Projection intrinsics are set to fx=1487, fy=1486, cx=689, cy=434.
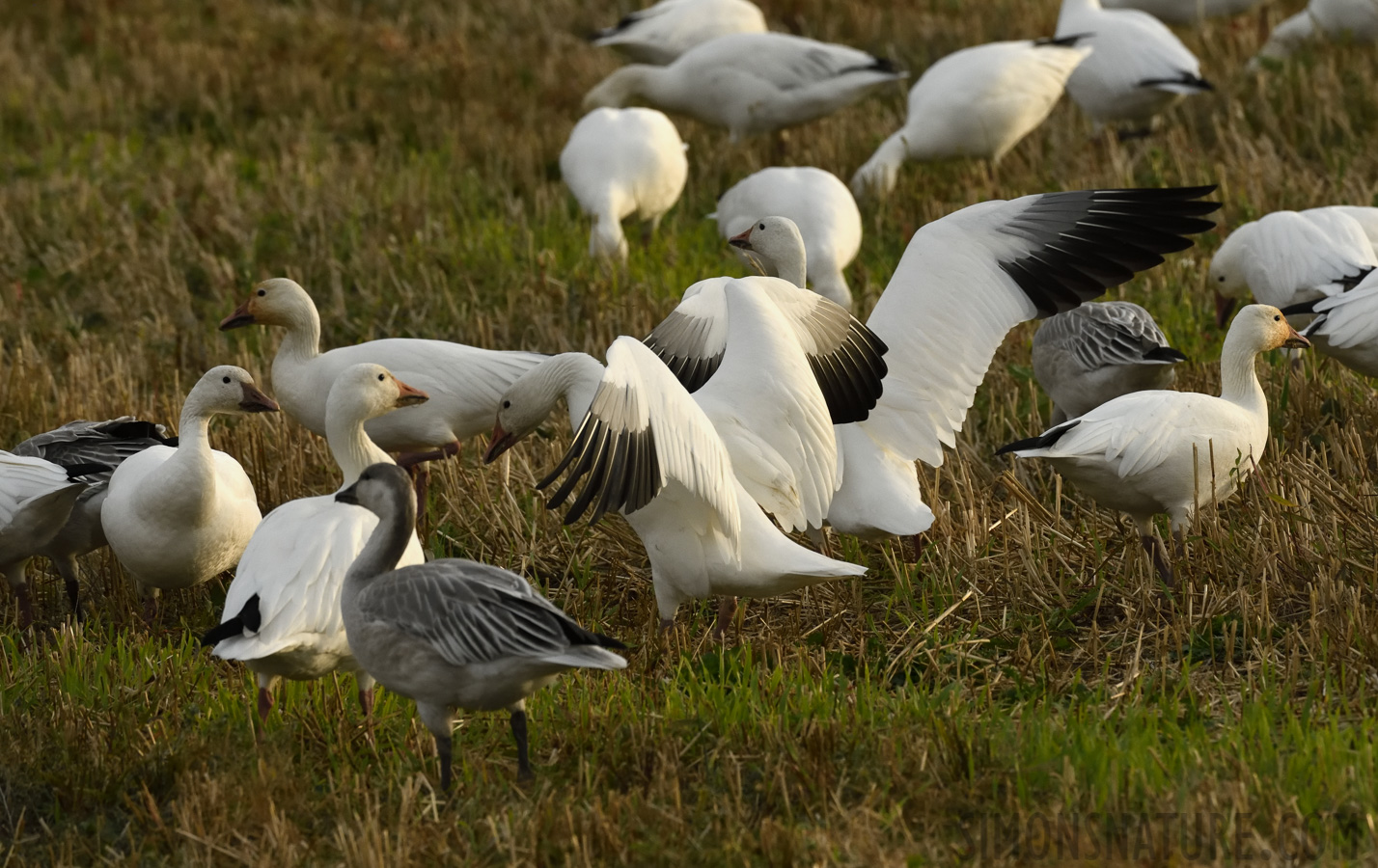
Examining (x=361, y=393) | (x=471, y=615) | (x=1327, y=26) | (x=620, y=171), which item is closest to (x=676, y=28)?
(x=620, y=171)

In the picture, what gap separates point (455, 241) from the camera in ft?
26.5

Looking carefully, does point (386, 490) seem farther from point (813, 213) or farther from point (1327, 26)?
point (1327, 26)

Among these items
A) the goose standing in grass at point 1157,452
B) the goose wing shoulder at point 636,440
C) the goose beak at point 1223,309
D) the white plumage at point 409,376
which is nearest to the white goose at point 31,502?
the white plumage at point 409,376

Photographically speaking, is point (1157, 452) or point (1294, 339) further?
point (1294, 339)

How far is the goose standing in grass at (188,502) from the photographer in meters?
4.48

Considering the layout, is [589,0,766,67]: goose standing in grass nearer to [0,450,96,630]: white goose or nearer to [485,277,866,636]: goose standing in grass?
[485,277,866,636]: goose standing in grass

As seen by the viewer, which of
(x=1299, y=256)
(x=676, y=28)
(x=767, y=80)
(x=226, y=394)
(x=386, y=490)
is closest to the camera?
(x=386, y=490)

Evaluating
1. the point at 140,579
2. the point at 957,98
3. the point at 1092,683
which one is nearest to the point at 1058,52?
the point at 957,98

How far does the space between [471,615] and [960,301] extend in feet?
7.59

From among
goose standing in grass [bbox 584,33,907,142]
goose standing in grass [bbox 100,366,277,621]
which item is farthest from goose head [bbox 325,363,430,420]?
goose standing in grass [bbox 584,33,907,142]

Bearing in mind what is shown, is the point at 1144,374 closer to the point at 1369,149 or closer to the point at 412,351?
the point at 412,351

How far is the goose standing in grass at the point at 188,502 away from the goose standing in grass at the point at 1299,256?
4094 millimetres

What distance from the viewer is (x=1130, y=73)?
8.91 meters

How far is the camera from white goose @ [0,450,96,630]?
4.64 metres
